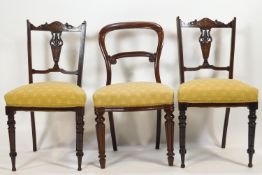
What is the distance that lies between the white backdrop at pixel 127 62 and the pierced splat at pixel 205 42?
0.16 m

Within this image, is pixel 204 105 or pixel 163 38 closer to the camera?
pixel 204 105

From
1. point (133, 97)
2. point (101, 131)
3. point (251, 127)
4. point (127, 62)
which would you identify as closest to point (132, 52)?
point (127, 62)

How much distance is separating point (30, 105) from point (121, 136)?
0.87 m

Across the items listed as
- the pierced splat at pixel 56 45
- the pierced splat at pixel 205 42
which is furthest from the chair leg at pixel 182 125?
the pierced splat at pixel 56 45

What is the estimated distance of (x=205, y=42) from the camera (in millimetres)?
2895

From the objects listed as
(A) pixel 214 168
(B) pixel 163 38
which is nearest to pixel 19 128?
(B) pixel 163 38

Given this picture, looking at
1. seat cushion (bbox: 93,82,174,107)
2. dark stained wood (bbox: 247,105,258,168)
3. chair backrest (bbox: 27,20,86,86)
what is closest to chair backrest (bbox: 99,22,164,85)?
chair backrest (bbox: 27,20,86,86)

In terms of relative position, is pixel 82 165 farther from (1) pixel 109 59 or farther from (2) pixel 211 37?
(2) pixel 211 37

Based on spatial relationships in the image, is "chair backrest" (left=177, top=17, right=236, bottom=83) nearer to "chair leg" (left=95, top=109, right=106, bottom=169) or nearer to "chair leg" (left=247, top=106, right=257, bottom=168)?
"chair leg" (left=247, top=106, right=257, bottom=168)

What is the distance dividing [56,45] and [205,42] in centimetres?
104

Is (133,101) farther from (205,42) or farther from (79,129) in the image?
(205,42)

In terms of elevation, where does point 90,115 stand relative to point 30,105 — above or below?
below

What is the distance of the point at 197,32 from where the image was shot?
303 cm

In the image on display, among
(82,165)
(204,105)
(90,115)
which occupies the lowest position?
(82,165)
